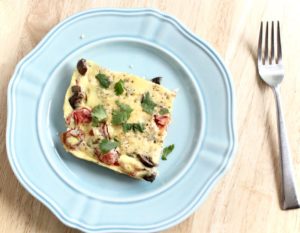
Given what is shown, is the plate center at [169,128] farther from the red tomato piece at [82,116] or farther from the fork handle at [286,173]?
the fork handle at [286,173]

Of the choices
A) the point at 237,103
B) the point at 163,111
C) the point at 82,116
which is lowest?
the point at 82,116

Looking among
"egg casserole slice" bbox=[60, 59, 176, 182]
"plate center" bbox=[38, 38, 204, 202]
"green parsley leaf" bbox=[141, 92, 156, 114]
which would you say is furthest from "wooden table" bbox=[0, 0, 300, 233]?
"green parsley leaf" bbox=[141, 92, 156, 114]

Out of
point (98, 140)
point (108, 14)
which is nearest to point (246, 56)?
point (108, 14)

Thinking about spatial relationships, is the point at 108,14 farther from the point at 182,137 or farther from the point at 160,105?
the point at 182,137

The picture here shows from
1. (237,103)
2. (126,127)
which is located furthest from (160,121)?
(237,103)

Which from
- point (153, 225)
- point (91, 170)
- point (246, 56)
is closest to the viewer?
point (153, 225)

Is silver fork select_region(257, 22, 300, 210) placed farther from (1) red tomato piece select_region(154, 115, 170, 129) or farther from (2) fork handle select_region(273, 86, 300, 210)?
(1) red tomato piece select_region(154, 115, 170, 129)

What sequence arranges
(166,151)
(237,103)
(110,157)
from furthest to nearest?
(237,103)
(166,151)
(110,157)

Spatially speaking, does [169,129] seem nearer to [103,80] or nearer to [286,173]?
[103,80]
